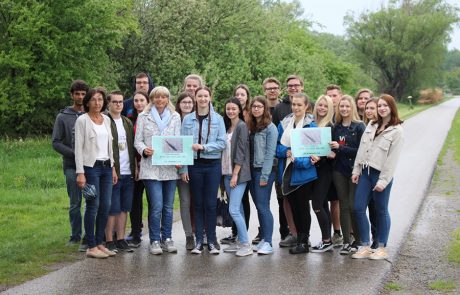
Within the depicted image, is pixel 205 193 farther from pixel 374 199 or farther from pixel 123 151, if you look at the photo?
pixel 374 199

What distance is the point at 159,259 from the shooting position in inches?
320

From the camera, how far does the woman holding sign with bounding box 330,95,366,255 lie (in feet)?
27.9

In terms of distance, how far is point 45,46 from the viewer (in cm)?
2194

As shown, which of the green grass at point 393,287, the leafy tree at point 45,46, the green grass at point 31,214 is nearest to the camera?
the green grass at point 393,287

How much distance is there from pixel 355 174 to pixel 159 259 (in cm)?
257

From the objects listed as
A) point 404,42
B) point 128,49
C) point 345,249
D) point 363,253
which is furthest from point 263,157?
point 404,42

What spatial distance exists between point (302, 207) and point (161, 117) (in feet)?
6.91

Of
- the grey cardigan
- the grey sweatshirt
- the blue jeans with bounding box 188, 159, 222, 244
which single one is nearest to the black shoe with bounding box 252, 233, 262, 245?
the blue jeans with bounding box 188, 159, 222, 244

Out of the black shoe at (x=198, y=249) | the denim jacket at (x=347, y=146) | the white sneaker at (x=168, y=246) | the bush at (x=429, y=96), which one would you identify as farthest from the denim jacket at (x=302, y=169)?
the bush at (x=429, y=96)

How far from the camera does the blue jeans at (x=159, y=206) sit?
8.54 m

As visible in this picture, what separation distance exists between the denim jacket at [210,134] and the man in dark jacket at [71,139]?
1423 mm

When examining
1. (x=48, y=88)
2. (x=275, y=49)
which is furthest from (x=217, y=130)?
(x=275, y=49)

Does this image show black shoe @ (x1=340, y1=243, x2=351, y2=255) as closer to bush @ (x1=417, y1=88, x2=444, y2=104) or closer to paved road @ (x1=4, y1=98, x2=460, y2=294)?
paved road @ (x1=4, y1=98, x2=460, y2=294)

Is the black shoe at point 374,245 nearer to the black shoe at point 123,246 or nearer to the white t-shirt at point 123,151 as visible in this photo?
the black shoe at point 123,246
